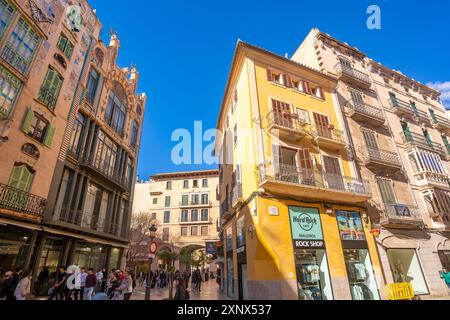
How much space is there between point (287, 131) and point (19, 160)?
1451 cm

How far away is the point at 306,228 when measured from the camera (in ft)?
39.2

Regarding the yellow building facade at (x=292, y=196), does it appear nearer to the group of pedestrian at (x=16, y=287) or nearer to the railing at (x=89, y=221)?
the group of pedestrian at (x=16, y=287)

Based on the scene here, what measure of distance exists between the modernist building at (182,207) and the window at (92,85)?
26.5 metres

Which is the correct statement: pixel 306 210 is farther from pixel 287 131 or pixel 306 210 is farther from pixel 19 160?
pixel 19 160

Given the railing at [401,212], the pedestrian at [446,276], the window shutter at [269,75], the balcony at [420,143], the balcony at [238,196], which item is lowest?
the pedestrian at [446,276]

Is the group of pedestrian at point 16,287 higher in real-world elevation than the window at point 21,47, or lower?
lower

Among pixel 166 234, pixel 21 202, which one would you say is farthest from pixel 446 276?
pixel 166 234

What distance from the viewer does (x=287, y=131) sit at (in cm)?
1384

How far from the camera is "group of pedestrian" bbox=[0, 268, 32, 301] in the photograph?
8180 millimetres

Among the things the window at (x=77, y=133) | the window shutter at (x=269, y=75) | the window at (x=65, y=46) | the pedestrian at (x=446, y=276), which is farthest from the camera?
the window at (x=77, y=133)

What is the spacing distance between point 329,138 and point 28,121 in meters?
17.3

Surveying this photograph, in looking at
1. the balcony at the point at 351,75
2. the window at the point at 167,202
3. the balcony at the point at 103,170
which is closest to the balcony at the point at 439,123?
the balcony at the point at 351,75

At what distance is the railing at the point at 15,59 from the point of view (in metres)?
12.0

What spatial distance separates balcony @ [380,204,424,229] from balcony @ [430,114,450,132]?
11.9 m
